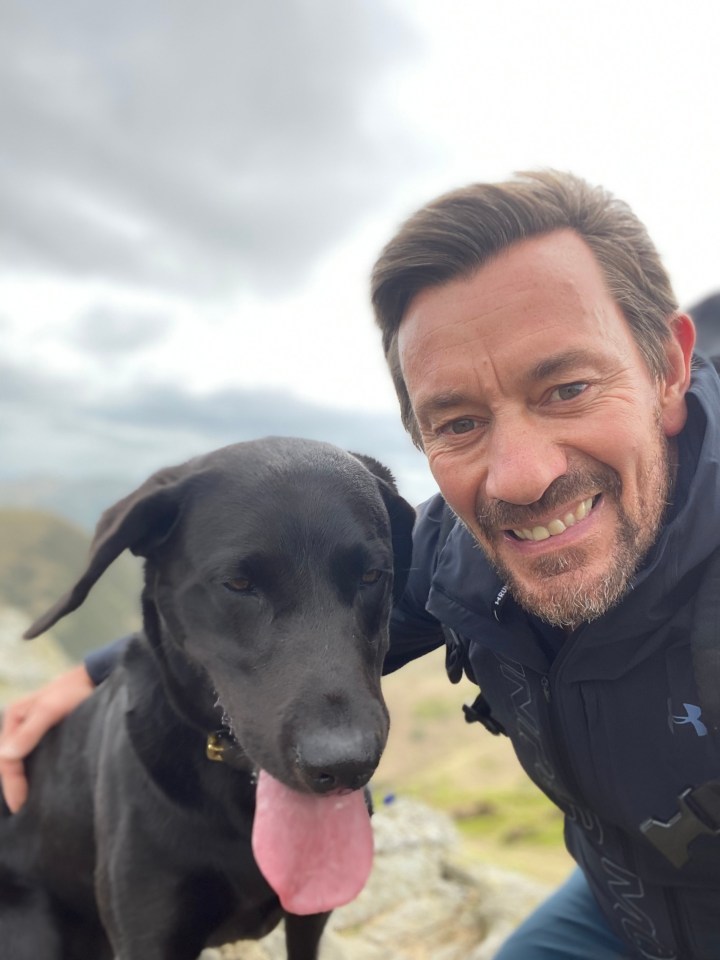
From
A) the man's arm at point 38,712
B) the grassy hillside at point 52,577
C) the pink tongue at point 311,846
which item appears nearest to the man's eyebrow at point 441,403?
the pink tongue at point 311,846

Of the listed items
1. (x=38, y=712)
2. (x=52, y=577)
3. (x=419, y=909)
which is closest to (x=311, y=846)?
(x=38, y=712)

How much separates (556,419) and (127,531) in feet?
5.59

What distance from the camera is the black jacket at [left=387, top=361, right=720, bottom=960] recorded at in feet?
8.16

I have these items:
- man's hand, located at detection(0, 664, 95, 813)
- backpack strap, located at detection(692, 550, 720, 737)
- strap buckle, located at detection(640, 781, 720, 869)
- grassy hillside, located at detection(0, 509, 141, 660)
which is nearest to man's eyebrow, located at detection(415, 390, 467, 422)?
backpack strap, located at detection(692, 550, 720, 737)

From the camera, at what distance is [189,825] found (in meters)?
2.79

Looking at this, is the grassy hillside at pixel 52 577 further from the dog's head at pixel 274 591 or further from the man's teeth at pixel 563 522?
the man's teeth at pixel 563 522

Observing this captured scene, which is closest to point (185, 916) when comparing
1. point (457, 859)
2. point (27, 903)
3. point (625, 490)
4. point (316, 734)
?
point (27, 903)

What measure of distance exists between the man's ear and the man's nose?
637 mm

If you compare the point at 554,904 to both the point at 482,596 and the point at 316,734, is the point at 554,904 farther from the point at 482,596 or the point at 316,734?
the point at 316,734

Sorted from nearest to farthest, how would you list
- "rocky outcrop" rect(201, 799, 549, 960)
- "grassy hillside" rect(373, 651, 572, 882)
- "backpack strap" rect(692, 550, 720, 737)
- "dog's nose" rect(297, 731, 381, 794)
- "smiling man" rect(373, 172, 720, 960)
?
"dog's nose" rect(297, 731, 381, 794) → "backpack strap" rect(692, 550, 720, 737) → "smiling man" rect(373, 172, 720, 960) → "rocky outcrop" rect(201, 799, 549, 960) → "grassy hillside" rect(373, 651, 572, 882)

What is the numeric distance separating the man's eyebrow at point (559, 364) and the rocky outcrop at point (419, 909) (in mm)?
3575

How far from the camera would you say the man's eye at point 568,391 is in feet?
8.75

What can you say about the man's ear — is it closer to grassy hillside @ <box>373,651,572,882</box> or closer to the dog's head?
the dog's head

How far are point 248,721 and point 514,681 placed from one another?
114 centimetres
